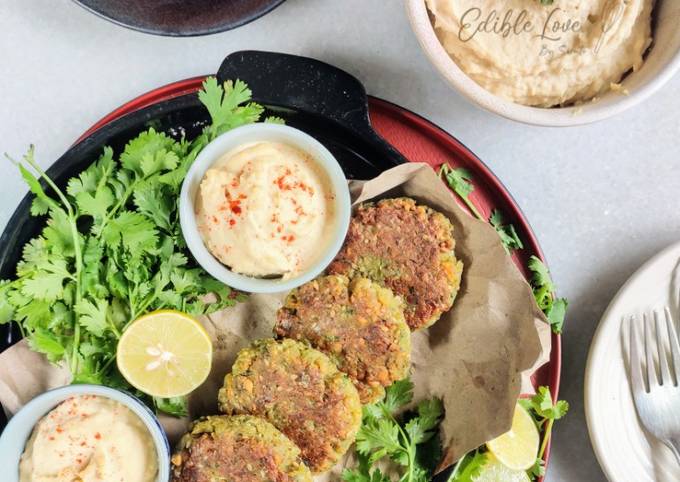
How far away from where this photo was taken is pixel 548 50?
172cm

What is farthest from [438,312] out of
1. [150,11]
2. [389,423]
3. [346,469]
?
[150,11]

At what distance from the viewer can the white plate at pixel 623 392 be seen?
2.11 meters

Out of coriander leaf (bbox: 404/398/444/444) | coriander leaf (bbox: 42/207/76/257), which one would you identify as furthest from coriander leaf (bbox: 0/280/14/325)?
coriander leaf (bbox: 404/398/444/444)

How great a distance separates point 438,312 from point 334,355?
10.7 inches

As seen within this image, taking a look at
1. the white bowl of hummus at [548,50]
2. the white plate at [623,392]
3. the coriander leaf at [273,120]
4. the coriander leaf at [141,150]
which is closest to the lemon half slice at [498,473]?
the white plate at [623,392]

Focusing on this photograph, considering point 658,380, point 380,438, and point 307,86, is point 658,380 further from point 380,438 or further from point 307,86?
point 307,86

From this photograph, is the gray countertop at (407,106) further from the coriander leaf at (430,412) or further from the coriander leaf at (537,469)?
the coriander leaf at (430,412)

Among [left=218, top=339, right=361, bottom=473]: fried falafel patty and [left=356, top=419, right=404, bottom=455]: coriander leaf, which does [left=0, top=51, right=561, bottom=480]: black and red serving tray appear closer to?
[left=356, top=419, right=404, bottom=455]: coriander leaf

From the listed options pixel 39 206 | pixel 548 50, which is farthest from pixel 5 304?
pixel 548 50

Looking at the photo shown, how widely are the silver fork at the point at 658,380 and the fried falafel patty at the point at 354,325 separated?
2.18ft

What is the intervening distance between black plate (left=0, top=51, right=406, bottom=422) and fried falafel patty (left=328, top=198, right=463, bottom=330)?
137mm

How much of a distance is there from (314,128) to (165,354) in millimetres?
658

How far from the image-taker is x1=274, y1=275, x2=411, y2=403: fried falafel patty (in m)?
1.87

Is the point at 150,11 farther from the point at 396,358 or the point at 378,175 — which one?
the point at 396,358
